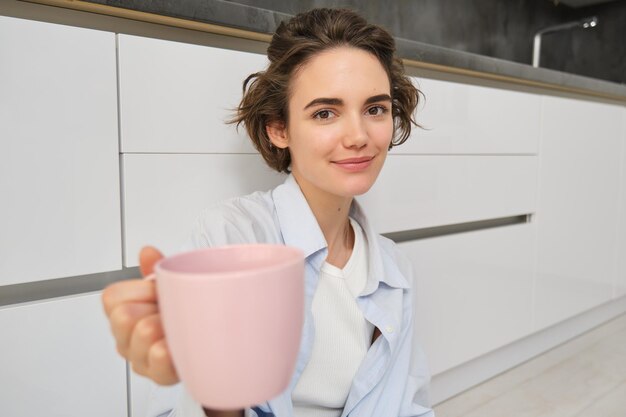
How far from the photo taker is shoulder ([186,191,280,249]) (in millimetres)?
676

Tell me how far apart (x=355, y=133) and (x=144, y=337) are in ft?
1.58

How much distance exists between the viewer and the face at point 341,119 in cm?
77

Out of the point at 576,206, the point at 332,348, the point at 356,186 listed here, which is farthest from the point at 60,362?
the point at 576,206

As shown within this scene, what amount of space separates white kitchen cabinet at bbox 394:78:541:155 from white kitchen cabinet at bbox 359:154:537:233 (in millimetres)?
29

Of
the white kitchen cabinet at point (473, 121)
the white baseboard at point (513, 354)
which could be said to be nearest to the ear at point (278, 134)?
the white kitchen cabinet at point (473, 121)

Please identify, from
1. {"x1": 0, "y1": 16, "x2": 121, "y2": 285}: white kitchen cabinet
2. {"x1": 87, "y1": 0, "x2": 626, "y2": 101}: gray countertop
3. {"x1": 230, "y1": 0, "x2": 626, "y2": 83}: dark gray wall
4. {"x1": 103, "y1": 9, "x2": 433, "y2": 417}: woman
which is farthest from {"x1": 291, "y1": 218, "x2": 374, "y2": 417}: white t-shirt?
{"x1": 230, "y1": 0, "x2": 626, "y2": 83}: dark gray wall

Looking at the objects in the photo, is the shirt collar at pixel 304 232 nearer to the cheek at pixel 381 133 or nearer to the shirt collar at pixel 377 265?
the shirt collar at pixel 377 265

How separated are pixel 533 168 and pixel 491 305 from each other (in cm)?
46

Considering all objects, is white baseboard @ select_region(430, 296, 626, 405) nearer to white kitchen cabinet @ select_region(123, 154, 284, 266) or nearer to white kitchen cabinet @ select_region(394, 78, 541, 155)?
white kitchen cabinet @ select_region(394, 78, 541, 155)

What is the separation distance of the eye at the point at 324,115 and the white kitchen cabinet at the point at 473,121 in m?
0.51

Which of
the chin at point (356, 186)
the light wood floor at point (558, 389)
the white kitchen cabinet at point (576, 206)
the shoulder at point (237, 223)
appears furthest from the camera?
the white kitchen cabinet at point (576, 206)

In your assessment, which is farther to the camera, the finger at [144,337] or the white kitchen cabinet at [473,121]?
the white kitchen cabinet at [473,121]

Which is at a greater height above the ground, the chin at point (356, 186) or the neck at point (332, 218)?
the chin at point (356, 186)

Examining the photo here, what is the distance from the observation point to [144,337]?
343 mm
